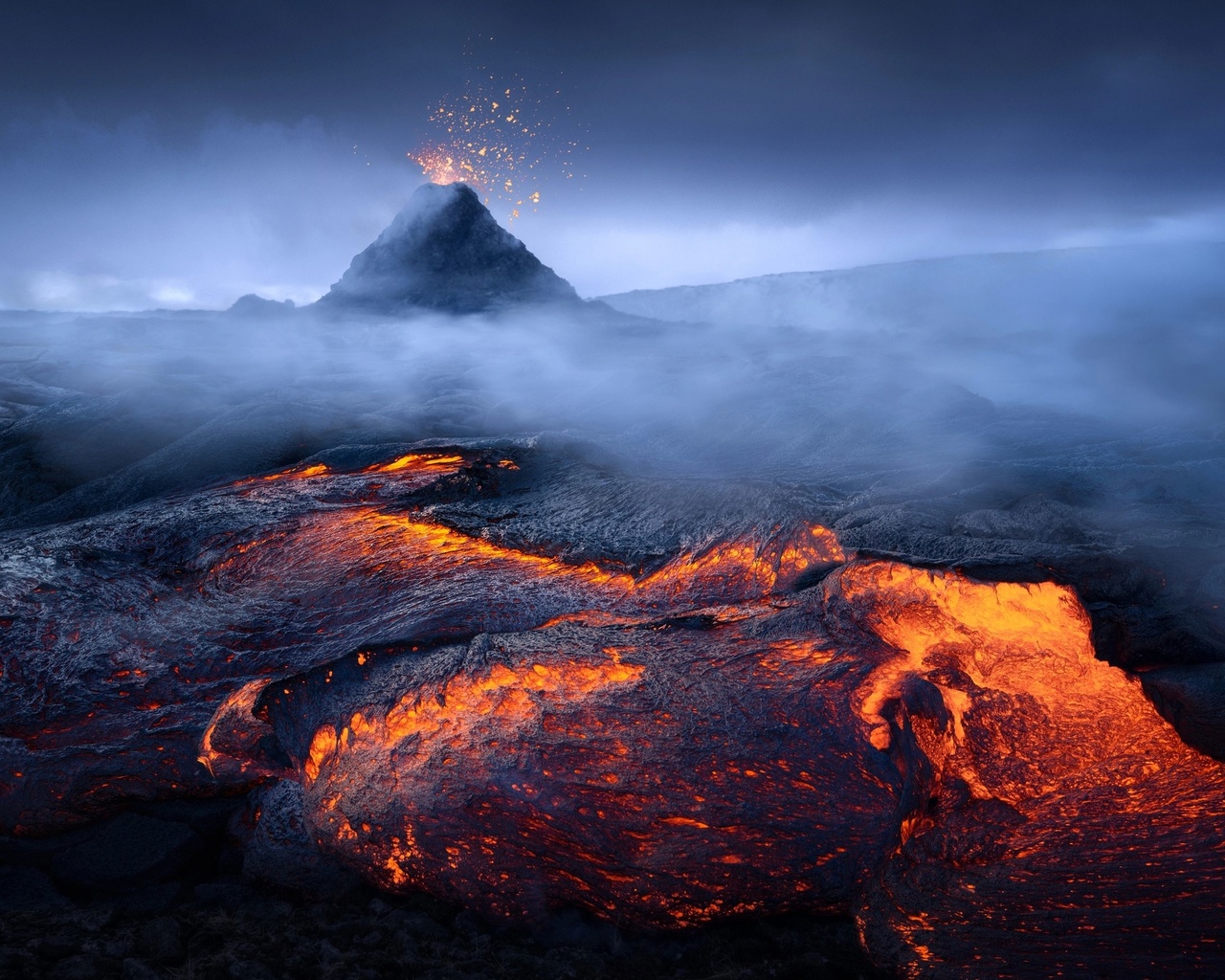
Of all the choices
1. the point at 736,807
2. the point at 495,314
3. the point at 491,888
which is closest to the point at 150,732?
the point at 491,888

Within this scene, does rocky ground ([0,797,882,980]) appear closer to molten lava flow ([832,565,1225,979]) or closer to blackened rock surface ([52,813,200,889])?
blackened rock surface ([52,813,200,889])

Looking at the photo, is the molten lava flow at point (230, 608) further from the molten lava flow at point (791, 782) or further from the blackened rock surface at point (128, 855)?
the molten lava flow at point (791, 782)

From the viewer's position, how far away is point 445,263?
25297 mm

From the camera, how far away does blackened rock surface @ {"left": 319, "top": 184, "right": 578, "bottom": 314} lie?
24.7m

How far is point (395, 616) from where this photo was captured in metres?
4.10

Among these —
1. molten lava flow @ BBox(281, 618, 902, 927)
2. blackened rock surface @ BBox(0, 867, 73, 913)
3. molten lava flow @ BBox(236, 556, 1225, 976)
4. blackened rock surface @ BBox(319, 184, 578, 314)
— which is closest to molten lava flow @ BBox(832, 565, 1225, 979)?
molten lava flow @ BBox(236, 556, 1225, 976)

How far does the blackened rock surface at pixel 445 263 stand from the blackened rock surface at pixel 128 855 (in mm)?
22883

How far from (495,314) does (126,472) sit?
17.2m

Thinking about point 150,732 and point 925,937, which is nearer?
point 925,937

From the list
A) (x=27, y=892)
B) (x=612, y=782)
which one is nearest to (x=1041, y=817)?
(x=612, y=782)

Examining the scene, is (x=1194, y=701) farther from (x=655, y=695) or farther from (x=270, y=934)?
(x=270, y=934)

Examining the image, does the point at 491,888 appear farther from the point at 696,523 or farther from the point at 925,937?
the point at 696,523

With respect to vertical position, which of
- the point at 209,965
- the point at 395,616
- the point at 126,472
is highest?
the point at 126,472

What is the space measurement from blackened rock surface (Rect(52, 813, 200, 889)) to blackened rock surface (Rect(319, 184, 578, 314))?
22.9m
